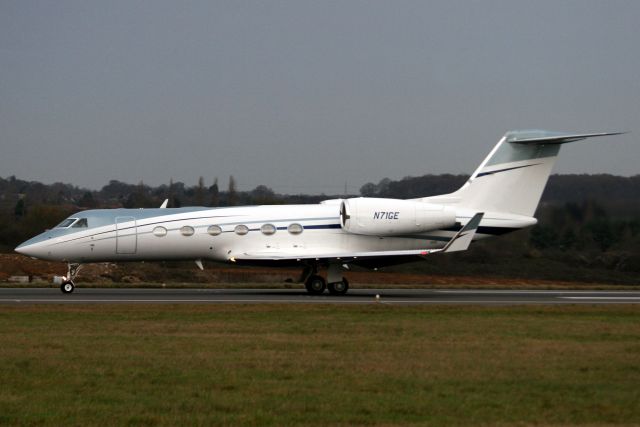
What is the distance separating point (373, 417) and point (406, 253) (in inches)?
732

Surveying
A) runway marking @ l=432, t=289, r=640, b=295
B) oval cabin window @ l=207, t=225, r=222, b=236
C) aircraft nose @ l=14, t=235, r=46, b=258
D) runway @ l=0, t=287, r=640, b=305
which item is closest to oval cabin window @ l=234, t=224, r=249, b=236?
oval cabin window @ l=207, t=225, r=222, b=236

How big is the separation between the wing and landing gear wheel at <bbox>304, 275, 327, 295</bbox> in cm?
90

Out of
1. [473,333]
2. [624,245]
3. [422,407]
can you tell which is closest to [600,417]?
[422,407]

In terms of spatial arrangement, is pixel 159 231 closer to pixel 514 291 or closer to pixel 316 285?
pixel 316 285

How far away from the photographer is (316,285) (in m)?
30.0

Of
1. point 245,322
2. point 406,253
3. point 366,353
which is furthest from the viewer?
point 406,253

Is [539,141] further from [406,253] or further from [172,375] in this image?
[172,375]

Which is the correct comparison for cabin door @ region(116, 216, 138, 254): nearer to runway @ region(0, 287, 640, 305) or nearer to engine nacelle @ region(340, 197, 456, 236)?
runway @ region(0, 287, 640, 305)

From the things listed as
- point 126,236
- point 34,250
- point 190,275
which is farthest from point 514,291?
point 190,275

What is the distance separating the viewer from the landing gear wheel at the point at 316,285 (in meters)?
30.0

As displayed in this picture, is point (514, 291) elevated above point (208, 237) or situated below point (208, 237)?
below

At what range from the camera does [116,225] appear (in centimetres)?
2992

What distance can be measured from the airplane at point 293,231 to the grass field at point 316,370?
8.78 m

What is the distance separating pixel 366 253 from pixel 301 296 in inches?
95.0
